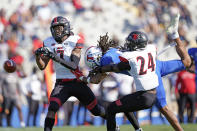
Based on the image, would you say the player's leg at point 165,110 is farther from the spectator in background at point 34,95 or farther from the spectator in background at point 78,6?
the spectator in background at point 78,6

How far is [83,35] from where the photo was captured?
14539 millimetres

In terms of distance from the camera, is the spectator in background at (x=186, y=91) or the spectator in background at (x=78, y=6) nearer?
the spectator in background at (x=186, y=91)

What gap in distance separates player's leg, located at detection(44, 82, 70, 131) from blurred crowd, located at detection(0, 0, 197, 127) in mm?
4391

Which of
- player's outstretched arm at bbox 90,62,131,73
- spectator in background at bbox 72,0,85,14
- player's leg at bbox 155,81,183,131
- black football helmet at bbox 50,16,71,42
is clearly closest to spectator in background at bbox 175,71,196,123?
player's leg at bbox 155,81,183,131

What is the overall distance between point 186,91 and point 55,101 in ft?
17.4

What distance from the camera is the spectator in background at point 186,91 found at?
10664mm

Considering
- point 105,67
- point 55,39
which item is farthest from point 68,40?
point 105,67

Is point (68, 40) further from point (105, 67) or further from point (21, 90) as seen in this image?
point (21, 90)

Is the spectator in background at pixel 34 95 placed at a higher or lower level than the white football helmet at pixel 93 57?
lower

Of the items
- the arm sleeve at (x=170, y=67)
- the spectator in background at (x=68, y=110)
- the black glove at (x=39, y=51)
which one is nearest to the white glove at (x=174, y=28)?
the arm sleeve at (x=170, y=67)

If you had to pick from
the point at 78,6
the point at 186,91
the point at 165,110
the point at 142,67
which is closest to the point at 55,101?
the point at 142,67

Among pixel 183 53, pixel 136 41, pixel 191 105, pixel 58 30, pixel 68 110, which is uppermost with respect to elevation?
pixel 58 30

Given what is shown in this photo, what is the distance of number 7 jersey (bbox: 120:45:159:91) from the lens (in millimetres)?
5652

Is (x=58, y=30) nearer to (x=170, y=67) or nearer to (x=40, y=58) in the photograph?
(x=40, y=58)
